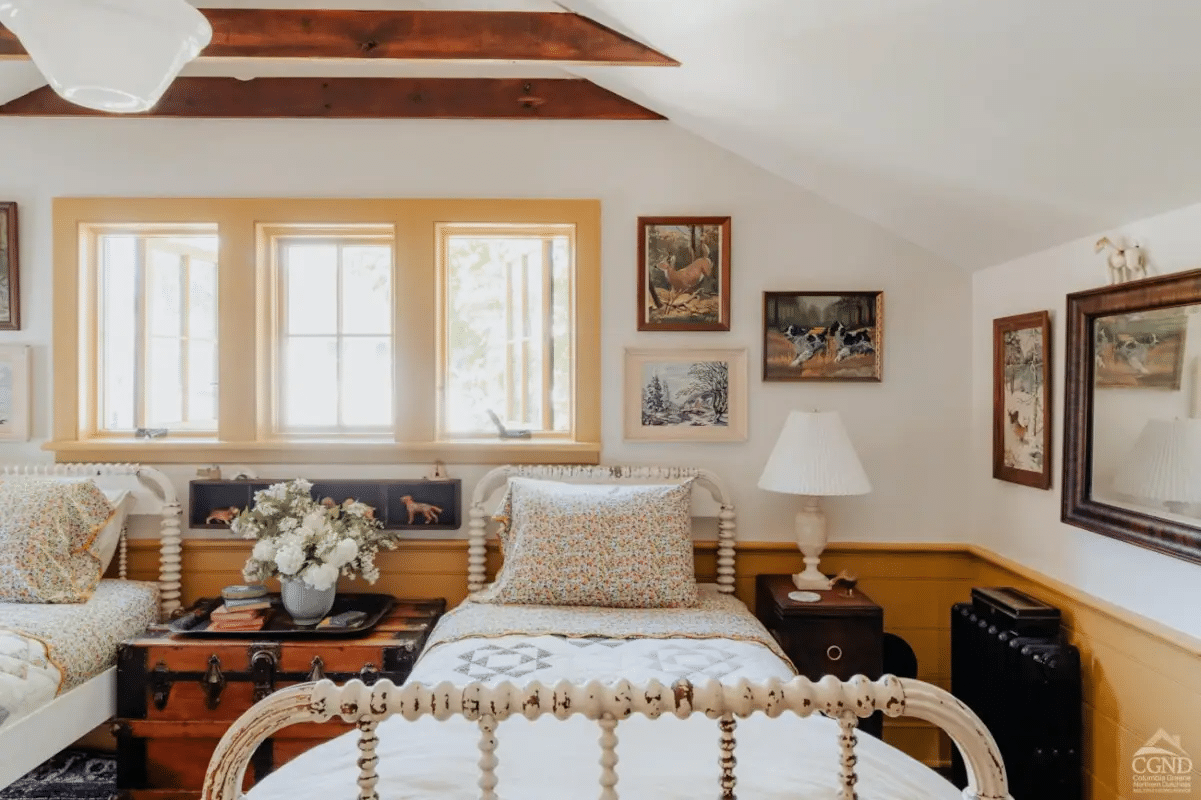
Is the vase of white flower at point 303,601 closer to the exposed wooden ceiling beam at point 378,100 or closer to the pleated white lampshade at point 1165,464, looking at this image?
the exposed wooden ceiling beam at point 378,100

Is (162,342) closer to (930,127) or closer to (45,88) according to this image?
(45,88)

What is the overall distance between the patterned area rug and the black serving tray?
0.62 metres

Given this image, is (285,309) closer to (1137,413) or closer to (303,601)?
(303,601)

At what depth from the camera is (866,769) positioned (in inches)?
53.6

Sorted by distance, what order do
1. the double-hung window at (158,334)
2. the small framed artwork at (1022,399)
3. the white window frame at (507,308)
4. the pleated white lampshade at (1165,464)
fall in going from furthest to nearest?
the double-hung window at (158,334)
the white window frame at (507,308)
the small framed artwork at (1022,399)
the pleated white lampshade at (1165,464)

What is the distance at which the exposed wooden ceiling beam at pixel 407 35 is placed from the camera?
7.42ft

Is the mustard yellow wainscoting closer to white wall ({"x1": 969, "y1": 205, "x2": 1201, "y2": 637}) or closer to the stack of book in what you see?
white wall ({"x1": 969, "y1": 205, "x2": 1201, "y2": 637})

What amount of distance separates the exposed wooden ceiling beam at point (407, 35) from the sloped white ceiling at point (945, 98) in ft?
0.43

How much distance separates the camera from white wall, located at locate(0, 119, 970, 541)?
9.83ft

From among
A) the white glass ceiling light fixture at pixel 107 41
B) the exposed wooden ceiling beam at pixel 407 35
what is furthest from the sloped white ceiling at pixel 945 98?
the white glass ceiling light fixture at pixel 107 41

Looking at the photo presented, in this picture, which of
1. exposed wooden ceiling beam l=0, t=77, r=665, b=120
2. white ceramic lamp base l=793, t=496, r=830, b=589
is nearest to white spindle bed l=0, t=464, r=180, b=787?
exposed wooden ceiling beam l=0, t=77, r=665, b=120

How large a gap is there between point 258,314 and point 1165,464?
3.20 metres

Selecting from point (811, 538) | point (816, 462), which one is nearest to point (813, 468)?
point (816, 462)

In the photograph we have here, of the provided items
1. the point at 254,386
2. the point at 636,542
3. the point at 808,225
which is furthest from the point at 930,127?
the point at 254,386
